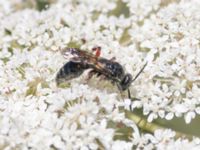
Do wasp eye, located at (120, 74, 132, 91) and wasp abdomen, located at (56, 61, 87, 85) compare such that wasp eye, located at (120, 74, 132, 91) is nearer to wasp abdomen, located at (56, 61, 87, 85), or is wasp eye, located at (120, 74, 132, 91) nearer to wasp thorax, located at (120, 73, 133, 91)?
wasp thorax, located at (120, 73, 133, 91)

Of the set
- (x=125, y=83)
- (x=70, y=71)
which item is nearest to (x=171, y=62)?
(x=125, y=83)

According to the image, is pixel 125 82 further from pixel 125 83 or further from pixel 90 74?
pixel 90 74

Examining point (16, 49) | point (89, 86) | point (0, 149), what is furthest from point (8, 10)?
point (0, 149)

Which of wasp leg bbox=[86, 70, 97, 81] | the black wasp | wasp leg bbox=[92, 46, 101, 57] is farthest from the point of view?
wasp leg bbox=[92, 46, 101, 57]

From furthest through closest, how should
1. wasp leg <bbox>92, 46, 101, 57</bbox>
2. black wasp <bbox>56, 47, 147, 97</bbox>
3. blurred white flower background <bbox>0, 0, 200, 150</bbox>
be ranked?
wasp leg <bbox>92, 46, 101, 57</bbox> < black wasp <bbox>56, 47, 147, 97</bbox> < blurred white flower background <bbox>0, 0, 200, 150</bbox>

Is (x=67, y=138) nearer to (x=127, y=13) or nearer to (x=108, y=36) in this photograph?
(x=108, y=36)

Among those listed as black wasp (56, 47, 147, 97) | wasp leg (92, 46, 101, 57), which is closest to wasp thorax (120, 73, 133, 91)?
black wasp (56, 47, 147, 97)
